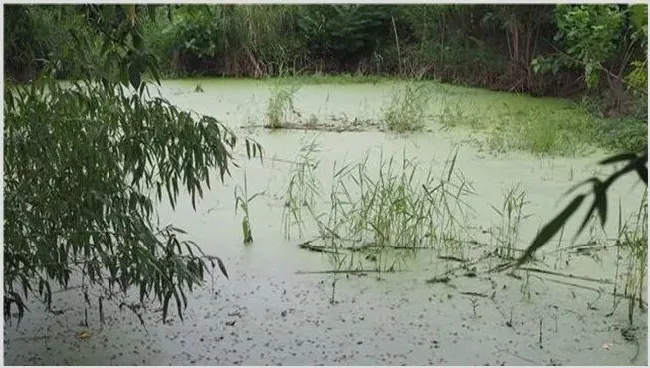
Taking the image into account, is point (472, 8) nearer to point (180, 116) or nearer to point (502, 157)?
point (502, 157)

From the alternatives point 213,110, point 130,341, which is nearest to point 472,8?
point 213,110

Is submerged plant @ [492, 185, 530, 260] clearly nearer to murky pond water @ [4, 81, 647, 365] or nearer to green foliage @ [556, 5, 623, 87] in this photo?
murky pond water @ [4, 81, 647, 365]

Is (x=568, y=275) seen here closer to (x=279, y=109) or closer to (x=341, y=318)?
(x=341, y=318)

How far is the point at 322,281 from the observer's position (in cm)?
233

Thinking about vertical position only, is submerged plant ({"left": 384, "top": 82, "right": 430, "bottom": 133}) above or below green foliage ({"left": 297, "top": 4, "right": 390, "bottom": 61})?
below

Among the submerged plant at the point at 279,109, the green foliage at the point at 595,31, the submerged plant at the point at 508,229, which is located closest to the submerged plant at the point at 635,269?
the submerged plant at the point at 508,229

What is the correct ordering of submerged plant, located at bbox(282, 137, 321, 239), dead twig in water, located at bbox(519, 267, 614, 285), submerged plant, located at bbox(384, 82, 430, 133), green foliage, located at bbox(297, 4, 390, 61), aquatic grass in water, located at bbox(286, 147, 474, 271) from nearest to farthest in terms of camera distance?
1. dead twig in water, located at bbox(519, 267, 614, 285)
2. aquatic grass in water, located at bbox(286, 147, 474, 271)
3. submerged plant, located at bbox(282, 137, 321, 239)
4. submerged plant, located at bbox(384, 82, 430, 133)
5. green foliage, located at bbox(297, 4, 390, 61)

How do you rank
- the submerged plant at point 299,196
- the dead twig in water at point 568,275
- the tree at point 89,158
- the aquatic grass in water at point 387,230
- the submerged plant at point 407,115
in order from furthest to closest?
the submerged plant at point 407,115
the submerged plant at point 299,196
the aquatic grass in water at point 387,230
the dead twig in water at point 568,275
the tree at point 89,158

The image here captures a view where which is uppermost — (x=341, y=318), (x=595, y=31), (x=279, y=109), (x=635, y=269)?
(x=595, y=31)

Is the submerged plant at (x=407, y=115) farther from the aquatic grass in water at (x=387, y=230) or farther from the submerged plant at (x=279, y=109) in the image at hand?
the aquatic grass in water at (x=387, y=230)

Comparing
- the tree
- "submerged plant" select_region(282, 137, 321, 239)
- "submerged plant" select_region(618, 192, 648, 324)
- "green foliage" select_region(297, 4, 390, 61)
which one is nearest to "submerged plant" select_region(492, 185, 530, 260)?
"submerged plant" select_region(618, 192, 648, 324)

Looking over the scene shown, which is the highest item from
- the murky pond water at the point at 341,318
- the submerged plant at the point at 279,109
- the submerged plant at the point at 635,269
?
the submerged plant at the point at 279,109

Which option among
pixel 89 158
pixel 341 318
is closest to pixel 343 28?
pixel 341 318

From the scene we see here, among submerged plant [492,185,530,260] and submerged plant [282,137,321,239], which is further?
submerged plant [282,137,321,239]
